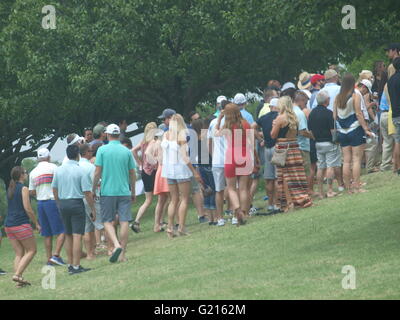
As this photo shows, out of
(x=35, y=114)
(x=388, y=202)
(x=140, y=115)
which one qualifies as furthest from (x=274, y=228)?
(x=140, y=115)

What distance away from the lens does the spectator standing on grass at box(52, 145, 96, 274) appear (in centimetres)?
1620

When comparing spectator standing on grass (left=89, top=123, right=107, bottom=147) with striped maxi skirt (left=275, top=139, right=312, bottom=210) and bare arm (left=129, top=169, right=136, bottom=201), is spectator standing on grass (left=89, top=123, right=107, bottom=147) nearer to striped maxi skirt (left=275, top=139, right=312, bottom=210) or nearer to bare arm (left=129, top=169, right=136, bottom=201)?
bare arm (left=129, top=169, right=136, bottom=201)

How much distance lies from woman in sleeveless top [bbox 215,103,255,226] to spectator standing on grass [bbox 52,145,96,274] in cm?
288

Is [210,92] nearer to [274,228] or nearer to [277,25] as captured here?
[277,25]

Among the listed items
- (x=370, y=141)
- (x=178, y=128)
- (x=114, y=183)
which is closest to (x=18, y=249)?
(x=114, y=183)

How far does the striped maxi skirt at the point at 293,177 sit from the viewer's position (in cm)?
1853

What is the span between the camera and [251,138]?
60.6 ft

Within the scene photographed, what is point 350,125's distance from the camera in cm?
1892

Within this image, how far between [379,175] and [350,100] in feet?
8.93

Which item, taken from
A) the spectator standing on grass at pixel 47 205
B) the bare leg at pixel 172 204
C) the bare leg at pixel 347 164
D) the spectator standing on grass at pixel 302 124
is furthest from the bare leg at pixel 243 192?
the spectator standing on grass at pixel 47 205

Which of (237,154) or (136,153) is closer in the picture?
(237,154)

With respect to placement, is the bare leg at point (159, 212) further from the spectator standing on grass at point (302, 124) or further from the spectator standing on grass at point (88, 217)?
the spectator standing on grass at point (302, 124)

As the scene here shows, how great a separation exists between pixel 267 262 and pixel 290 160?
471 centimetres
